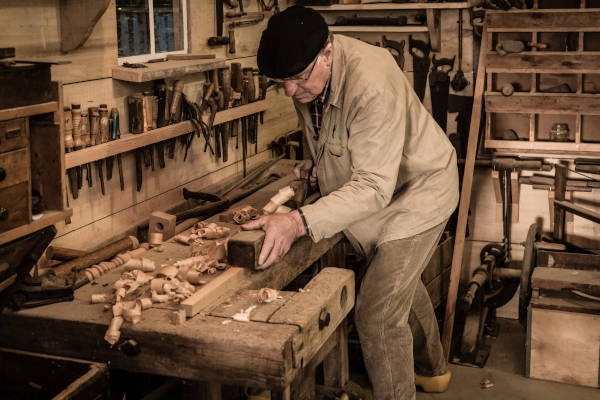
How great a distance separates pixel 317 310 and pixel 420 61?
3.22 m

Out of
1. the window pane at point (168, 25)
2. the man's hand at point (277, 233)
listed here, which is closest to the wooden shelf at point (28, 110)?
the man's hand at point (277, 233)

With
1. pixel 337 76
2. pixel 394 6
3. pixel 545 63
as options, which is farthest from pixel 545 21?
pixel 337 76

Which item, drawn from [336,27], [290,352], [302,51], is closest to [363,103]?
[302,51]

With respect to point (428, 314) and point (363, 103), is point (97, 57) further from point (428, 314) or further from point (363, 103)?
point (428, 314)

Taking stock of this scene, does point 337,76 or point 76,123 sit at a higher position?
point 337,76

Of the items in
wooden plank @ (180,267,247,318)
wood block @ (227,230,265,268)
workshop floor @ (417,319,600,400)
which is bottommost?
workshop floor @ (417,319,600,400)

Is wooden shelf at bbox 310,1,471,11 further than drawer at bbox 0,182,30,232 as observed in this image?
Yes

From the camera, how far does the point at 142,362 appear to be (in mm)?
2252

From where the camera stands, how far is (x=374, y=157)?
2.79 meters

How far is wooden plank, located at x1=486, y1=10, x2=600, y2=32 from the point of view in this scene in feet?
14.2

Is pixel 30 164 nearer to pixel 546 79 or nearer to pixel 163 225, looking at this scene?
pixel 163 225

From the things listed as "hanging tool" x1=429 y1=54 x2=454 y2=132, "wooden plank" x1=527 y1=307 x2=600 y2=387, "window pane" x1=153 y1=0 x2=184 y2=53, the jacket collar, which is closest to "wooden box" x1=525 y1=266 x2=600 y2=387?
"wooden plank" x1=527 y1=307 x2=600 y2=387

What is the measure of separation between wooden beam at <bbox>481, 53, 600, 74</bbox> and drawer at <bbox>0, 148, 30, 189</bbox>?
9.88ft

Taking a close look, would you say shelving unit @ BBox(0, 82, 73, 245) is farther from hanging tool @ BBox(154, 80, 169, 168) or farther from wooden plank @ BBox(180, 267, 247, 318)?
hanging tool @ BBox(154, 80, 169, 168)
